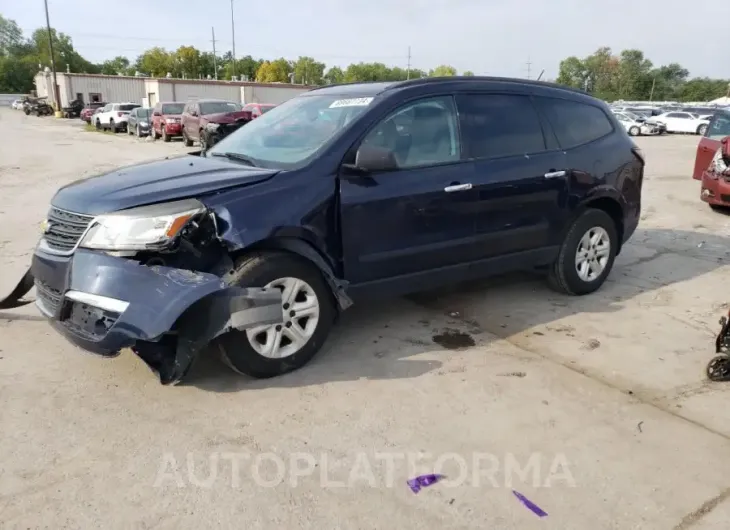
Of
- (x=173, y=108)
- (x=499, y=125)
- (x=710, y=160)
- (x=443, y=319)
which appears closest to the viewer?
(x=499, y=125)

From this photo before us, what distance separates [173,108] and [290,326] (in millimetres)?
25515

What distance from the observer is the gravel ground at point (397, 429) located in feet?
8.75

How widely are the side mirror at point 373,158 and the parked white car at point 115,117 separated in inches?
1279

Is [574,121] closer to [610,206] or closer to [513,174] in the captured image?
[610,206]

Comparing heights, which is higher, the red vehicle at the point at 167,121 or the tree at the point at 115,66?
the tree at the point at 115,66

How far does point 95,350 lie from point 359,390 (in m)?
1.56

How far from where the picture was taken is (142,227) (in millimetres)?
3377

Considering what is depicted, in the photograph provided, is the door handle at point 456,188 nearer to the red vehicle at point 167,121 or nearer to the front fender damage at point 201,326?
the front fender damage at point 201,326

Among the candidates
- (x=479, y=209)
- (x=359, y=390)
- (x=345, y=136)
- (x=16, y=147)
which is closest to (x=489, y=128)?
(x=479, y=209)

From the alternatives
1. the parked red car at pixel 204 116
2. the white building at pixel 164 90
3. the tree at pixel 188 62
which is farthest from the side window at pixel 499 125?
the tree at pixel 188 62

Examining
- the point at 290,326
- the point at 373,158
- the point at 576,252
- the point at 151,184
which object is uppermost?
the point at 373,158

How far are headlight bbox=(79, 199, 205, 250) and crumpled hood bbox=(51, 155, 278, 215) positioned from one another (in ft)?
0.24

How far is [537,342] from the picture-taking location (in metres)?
4.55

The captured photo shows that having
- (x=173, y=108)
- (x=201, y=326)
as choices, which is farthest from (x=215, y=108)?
(x=201, y=326)
